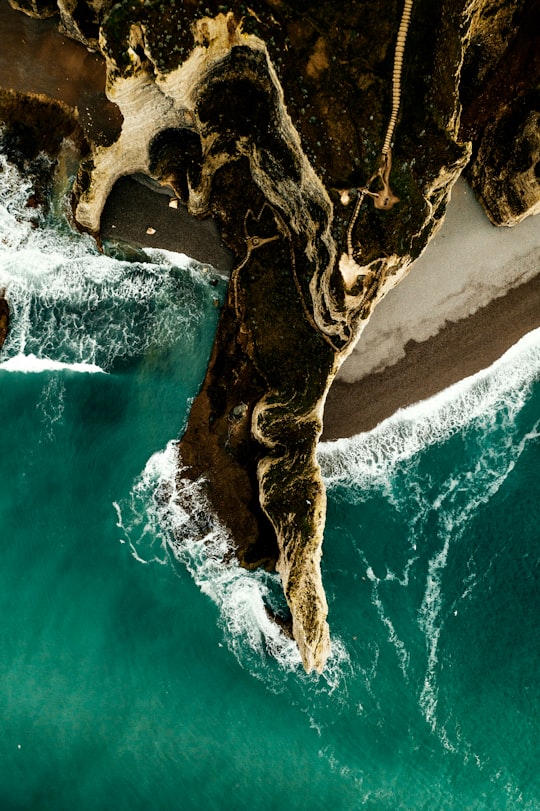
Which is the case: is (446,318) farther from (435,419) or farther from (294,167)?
Result: (294,167)

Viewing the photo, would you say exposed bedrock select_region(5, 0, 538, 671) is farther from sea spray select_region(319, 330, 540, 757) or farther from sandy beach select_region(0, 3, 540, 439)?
sea spray select_region(319, 330, 540, 757)

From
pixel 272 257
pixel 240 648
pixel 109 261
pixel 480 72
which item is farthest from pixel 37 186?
pixel 240 648

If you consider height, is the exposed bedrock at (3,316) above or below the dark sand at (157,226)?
below

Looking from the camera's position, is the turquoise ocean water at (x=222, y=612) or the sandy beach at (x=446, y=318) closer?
the sandy beach at (x=446, y=318)

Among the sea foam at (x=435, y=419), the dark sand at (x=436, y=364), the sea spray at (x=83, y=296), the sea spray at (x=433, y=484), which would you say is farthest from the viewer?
the sea spray at (x=433, y=484)

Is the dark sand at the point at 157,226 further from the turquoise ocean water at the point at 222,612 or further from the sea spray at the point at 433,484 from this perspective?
the sea spray at the point at 433,484

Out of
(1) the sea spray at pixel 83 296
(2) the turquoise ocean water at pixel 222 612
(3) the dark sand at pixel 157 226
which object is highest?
(3) the dark sand at pixel 157 226

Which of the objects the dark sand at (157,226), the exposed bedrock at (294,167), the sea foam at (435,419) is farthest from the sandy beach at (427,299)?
the exposed bedrock at (294,167)

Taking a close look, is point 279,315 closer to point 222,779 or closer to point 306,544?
point 306,544
